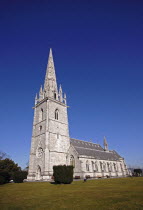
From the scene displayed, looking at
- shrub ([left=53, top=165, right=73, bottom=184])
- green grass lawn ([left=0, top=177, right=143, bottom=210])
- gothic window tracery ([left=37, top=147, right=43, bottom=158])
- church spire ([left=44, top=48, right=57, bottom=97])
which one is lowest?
green grass lawn ([left=0, top=177, right=143, bottom=210])

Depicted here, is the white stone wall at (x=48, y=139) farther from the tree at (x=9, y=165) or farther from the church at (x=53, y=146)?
the tree at (x=9, y=165)

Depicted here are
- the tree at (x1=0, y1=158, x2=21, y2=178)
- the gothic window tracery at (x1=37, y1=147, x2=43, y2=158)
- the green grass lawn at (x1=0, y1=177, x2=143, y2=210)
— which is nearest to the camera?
the green grass lawn at (x1=0, y1=177, x2=143, y2=210)

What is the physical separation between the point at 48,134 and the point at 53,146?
328 cm

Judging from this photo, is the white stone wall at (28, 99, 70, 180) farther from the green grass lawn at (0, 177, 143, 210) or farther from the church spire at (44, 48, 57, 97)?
the green grass lawn at (0, 177, 143, 210)

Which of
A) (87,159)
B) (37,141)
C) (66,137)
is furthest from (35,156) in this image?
(87,159)

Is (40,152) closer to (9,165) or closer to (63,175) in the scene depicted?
(9,165)

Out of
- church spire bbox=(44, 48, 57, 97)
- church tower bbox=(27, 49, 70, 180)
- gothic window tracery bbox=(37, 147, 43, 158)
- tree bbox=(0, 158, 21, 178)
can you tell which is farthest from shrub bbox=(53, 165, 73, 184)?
church spire bbox=(44, 48, 57, 97)

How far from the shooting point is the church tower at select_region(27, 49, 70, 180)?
1325 inches

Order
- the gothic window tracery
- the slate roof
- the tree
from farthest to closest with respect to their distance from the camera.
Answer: the slate roof → the tree → the gothic window tracery

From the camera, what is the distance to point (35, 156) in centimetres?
3681

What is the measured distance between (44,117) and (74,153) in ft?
40.8

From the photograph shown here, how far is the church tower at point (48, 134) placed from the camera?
110 feet

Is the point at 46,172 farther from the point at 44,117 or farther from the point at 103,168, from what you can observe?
the point at 103,168

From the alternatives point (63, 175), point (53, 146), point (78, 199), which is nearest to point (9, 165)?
point (53, 146)
